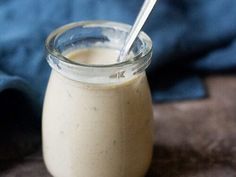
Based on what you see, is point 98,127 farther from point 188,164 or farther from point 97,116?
point 188,164

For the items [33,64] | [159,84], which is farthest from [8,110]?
[159,84]

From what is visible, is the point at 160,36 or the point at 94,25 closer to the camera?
the point at 94,25

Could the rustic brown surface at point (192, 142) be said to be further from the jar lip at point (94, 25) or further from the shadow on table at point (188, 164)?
the jar lip at point (94, 25)

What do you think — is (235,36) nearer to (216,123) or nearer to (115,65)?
(216,123)

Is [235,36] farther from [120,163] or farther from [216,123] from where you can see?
[120,163]

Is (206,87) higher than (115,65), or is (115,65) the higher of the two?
(115,65)

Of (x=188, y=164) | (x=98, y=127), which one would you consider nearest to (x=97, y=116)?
(x=98, y=127)

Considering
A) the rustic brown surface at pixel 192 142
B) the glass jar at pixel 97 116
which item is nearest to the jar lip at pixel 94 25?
the glass jar at pixel 97 116

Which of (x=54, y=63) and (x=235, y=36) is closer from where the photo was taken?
(x=54, y=63)
